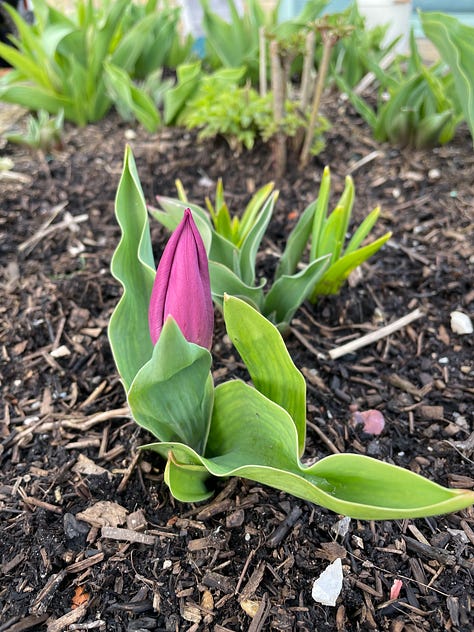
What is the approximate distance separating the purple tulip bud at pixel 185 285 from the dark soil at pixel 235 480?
1.35ft

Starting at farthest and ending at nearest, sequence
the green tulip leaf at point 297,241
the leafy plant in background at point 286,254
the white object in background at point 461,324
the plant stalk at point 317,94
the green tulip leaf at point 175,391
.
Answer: the plant stalk at point 317,94 < the white object in background at point 461,324 < the green tulip leaf at point 297,241 < the leafy plant in background at point 286,254 < the green tulip leaf at point 175,391

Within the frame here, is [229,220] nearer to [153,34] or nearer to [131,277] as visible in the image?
[131,277]

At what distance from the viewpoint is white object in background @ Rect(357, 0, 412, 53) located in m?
3.48

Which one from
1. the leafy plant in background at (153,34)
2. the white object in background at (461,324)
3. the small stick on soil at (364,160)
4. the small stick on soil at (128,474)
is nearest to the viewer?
the small stick on soil at (128,474)

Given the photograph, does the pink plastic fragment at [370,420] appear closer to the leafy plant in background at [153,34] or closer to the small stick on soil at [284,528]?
the small stick on soil at [284,528]

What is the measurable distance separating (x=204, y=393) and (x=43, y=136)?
1908mm

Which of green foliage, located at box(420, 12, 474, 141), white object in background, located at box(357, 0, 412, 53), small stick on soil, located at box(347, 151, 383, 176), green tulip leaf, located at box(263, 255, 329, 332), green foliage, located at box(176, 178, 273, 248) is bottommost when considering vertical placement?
small stick on soil, located at box(347, 151, 383, 176)

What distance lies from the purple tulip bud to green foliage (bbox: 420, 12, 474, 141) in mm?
1163

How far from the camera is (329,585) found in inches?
38.2

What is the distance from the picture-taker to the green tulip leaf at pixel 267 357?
90 centimetres

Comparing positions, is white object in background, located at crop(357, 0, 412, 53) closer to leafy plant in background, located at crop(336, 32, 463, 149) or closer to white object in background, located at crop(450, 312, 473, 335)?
leafy plant in background, located at crop(336, 32, 463, 149)

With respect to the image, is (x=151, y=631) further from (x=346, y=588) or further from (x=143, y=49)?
(x=143, y=49)

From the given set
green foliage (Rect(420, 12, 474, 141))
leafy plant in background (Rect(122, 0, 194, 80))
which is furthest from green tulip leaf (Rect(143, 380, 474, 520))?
leafy plant in background (Rect(122, 0, 194, 80))

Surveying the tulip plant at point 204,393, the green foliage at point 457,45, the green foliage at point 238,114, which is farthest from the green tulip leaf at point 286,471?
the green foliage at point 238,114
